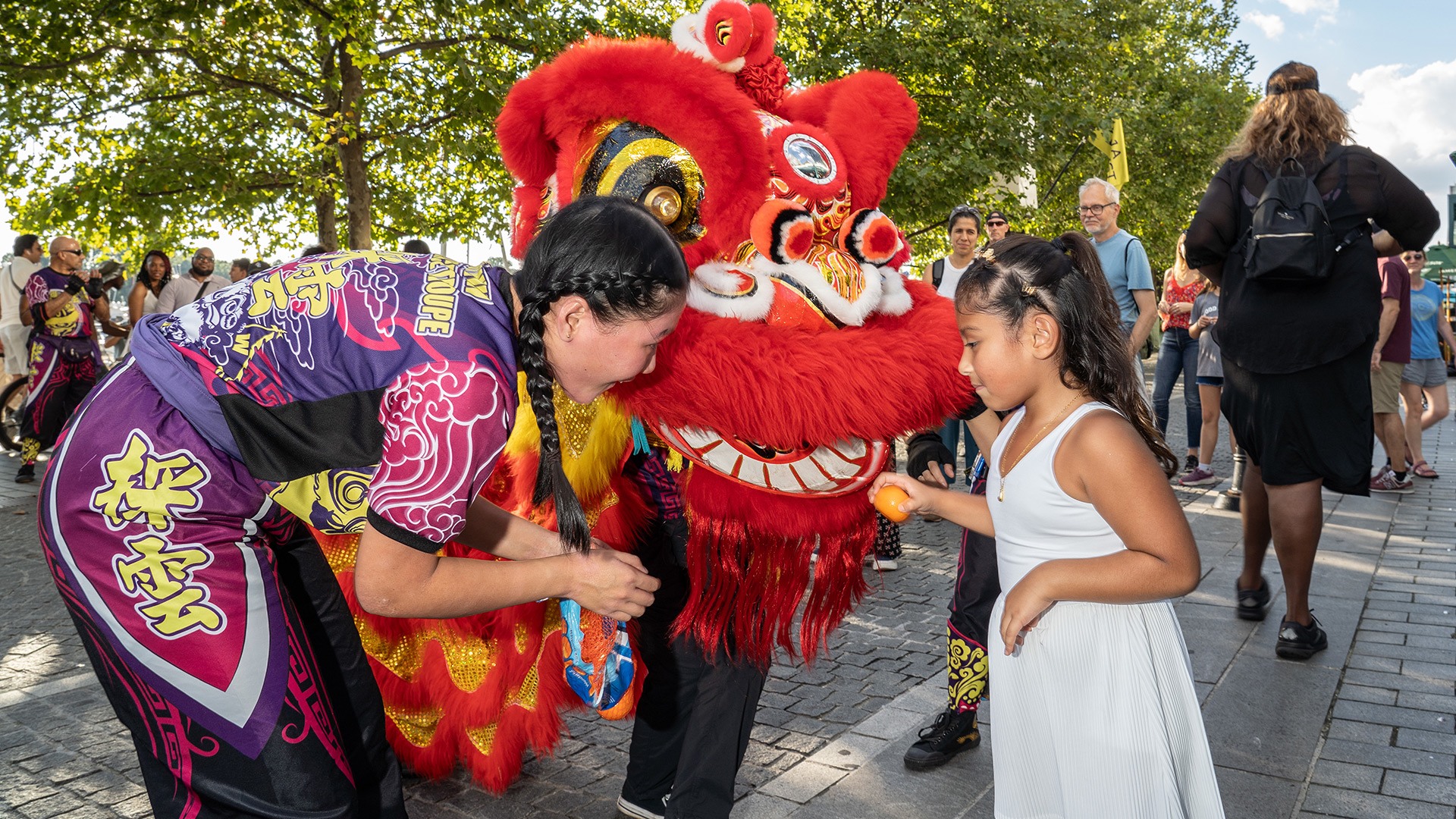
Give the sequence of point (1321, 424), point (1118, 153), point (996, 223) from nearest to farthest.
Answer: point (1321, 424) → point (996, 223) → point (1118, 153)

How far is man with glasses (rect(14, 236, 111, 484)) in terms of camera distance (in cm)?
818

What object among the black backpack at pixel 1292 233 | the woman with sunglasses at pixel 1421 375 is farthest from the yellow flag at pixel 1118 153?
the black backpack at pixel 1292 233

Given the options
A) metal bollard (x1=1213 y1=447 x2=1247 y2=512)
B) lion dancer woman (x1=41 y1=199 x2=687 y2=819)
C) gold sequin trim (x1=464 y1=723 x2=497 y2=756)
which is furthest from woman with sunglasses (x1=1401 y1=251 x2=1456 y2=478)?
lion dancer woman (x1=41 y1=199 x2=687 y2=819)

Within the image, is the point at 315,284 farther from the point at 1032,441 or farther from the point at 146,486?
the point at 1032,441

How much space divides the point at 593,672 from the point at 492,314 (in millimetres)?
956

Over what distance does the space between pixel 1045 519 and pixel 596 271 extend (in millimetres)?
941

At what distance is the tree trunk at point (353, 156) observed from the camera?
10453 millimetres

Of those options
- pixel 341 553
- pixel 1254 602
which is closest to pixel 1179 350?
pixel 1254 602

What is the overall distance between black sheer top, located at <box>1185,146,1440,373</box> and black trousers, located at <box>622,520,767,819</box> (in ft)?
7.59

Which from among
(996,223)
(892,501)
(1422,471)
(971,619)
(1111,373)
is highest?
(996,223)

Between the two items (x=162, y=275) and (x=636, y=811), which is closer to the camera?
(x=636, y=811)

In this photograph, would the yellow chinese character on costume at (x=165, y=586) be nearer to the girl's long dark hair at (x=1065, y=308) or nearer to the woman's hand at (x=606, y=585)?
the woman's hand at (x=606, y=585)

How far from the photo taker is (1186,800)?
1.85m

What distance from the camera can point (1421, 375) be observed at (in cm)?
793
